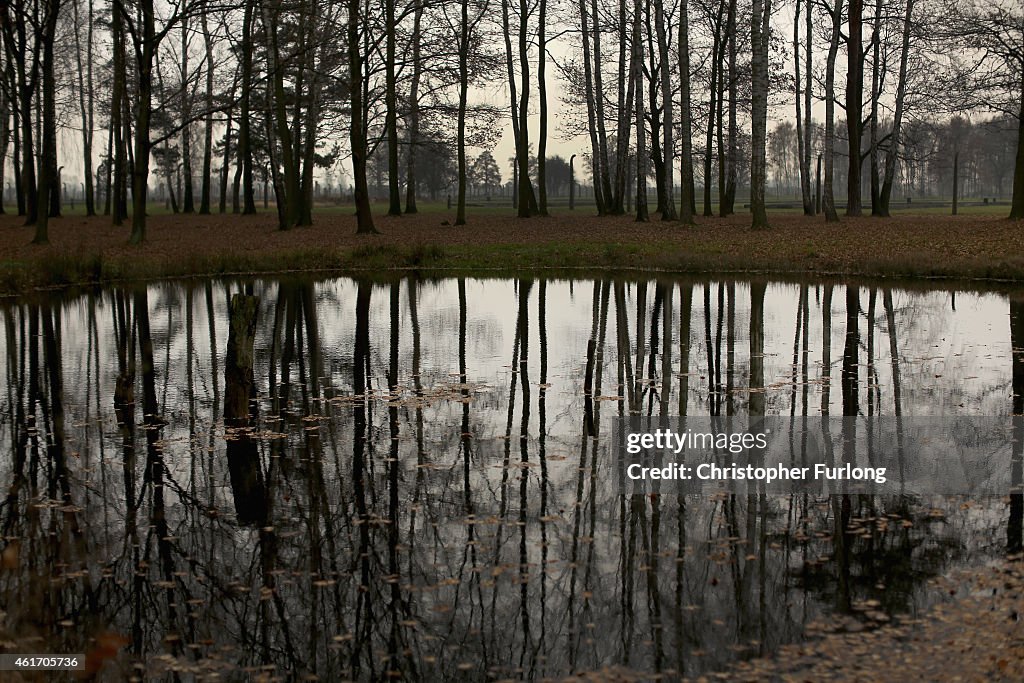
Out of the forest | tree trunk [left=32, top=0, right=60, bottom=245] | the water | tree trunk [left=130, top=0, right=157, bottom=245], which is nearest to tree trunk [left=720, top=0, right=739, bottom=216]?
the forest

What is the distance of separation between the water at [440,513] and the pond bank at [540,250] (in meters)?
9.01

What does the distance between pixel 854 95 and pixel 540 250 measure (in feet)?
43.0

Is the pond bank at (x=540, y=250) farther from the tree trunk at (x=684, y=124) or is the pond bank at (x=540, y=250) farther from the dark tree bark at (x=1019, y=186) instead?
the dark tree bark at (x=1019, y=186)

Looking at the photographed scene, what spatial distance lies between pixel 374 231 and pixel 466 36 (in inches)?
392

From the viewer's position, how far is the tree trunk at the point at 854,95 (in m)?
34.5

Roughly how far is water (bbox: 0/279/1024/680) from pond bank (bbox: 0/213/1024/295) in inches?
355

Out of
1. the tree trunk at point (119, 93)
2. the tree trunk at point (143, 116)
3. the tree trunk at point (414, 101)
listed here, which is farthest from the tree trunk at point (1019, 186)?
the tree trunk at point (119, 93)

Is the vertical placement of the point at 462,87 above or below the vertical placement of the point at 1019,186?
above

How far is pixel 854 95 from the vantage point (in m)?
35.3

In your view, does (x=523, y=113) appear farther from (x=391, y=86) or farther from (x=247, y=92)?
(x=247, y=92)

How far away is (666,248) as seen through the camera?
2906 cm

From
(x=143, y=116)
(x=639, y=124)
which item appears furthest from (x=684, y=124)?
(x=143, y=116)

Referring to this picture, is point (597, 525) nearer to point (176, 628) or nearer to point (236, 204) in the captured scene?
point (176, 628)

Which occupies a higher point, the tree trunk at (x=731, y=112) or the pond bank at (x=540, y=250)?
the tree trunk at (x=731, y=112)
